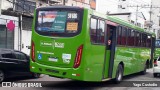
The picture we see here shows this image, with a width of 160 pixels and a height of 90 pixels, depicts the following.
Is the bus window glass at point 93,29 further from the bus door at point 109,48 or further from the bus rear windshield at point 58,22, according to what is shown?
the bus door at point 109,48

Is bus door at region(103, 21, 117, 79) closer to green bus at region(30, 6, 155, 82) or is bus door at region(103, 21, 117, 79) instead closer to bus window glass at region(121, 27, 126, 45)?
green bus at region(30, 6, 155, 82)

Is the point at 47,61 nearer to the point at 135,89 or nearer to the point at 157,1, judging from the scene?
the point at 135,89

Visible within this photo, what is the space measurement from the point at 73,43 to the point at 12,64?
371cm

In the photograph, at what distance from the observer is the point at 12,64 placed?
12977 mm

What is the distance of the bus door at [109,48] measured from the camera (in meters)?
12.2

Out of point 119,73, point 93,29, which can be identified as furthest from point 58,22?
point 119,73

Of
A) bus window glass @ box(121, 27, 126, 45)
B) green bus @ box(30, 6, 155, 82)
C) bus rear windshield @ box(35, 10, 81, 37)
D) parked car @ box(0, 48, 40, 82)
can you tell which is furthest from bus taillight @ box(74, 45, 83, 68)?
bus window glass @ box(121, 27, 126, 45)

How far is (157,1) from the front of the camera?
283 ft

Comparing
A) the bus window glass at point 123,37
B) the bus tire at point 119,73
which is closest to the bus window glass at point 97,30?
the bus window glass at point 123,37

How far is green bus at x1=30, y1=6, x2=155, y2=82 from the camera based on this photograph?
10.5 meters

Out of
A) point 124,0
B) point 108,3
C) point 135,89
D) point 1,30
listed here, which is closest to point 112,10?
point 108,3

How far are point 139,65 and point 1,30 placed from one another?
12991mm

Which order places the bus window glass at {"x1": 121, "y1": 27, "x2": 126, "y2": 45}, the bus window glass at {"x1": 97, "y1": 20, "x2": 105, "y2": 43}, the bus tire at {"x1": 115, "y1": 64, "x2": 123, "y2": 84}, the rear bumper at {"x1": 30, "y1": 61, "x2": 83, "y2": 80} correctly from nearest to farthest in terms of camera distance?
the rear bumper at {"x1": 30, "y1": 61, "x2": 83, "y2": 80} < the bus window glass at {"x1": 97, "y1": 20, "x2": 105, "y2": 43} < the bus tire at {"x1": 115, "y1": 64, "x2": 123, "y2": 84} < the bus window glass at {"x1": 121, "y1": 27, "x2": 126, "y2": 45}

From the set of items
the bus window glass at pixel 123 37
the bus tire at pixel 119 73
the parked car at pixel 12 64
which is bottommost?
the bus tire at pixel 119 73
